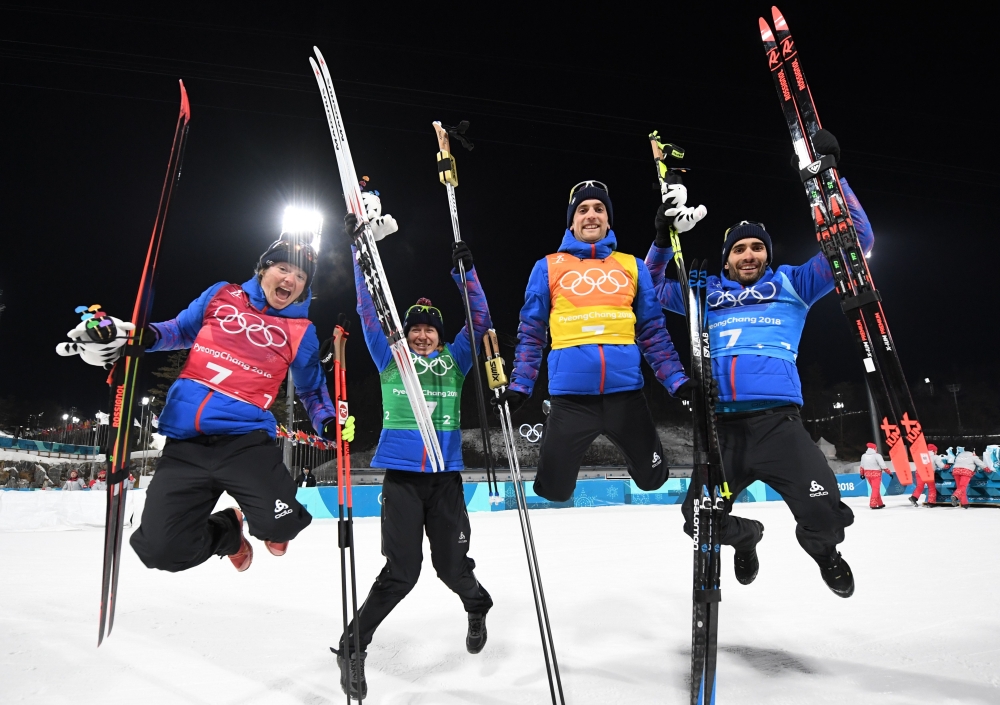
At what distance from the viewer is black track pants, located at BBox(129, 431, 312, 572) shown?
3.31m

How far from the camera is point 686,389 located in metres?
3.55

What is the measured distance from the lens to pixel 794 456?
11.4ft

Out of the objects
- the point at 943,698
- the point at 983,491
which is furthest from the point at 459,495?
the point at 983,491

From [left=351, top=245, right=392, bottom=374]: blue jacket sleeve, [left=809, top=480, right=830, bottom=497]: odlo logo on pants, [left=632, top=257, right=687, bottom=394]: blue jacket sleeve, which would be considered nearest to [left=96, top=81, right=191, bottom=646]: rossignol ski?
[left=351, top=245, right=392, bottom=374]: blue jacket sleeve

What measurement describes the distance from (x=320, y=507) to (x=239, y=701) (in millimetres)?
13126

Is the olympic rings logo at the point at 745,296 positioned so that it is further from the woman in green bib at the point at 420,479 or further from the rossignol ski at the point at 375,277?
the rossignol ski at the point at 375,277

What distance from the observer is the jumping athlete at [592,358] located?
3709mm

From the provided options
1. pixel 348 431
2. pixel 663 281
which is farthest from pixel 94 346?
pixel 663 281

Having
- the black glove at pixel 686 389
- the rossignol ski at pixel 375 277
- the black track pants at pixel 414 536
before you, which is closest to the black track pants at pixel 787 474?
the black glove at pixel 686 389

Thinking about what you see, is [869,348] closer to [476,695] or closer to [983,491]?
[476,695]

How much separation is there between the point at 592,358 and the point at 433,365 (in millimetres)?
1189

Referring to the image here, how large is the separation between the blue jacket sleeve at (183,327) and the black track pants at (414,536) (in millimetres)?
1558

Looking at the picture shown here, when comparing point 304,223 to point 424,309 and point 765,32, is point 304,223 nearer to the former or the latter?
point 424,309

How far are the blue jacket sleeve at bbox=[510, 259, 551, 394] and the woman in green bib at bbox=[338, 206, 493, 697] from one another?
0.96 feet
